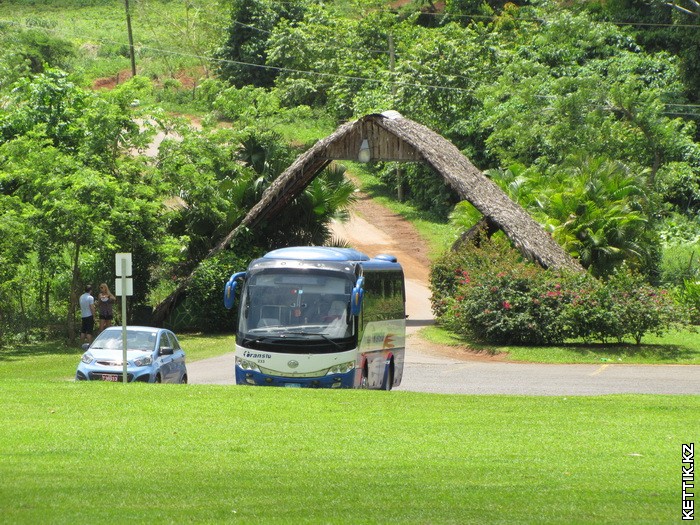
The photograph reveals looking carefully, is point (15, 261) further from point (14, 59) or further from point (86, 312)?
point (14, 59)

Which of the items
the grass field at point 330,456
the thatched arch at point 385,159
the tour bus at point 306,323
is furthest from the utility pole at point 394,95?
the grass field at point 330,456

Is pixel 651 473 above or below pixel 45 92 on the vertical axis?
below

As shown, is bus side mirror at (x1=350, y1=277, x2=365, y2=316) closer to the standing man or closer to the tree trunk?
the standing man

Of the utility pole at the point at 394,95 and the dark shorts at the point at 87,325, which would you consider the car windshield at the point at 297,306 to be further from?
the utility pole at the point at 394,95

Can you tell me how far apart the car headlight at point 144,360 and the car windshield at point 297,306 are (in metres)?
2.69

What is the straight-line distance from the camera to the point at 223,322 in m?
33.3

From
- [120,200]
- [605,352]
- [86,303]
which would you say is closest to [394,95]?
[120,200]

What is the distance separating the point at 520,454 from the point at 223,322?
22.5 m

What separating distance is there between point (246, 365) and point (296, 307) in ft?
4.50

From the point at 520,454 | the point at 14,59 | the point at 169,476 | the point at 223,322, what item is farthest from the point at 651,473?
the point at 14,59

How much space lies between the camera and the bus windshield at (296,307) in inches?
720

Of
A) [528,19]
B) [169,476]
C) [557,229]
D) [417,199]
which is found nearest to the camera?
[169,476]

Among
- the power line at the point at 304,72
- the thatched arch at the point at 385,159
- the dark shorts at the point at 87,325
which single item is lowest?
the dark shorts at the point at 87,325

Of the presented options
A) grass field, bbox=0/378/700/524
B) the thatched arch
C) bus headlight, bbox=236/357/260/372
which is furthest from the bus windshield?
the thatched arch
